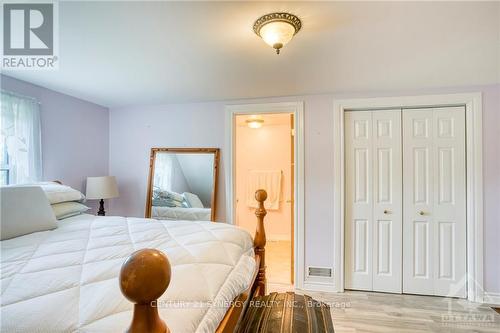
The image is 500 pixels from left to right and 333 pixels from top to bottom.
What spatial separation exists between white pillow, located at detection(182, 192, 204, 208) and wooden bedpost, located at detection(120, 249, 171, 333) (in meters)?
2.65

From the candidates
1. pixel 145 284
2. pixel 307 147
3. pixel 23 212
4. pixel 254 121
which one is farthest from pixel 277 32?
pixel 254 121

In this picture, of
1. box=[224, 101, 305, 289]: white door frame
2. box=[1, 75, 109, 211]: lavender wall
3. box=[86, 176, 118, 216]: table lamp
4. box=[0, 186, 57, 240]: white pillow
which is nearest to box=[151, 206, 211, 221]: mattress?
box=[224, 101, 305, 289]: white door frame

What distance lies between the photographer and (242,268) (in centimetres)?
132

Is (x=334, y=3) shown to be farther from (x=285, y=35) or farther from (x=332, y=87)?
(x=332, y=87)

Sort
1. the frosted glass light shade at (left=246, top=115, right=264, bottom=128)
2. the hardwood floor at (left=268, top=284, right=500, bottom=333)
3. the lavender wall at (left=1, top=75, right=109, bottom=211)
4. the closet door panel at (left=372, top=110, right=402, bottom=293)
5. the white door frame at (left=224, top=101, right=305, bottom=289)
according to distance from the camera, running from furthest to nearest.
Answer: the frosted glass light shade at (left=246, top=115, right=264, bottom=128) < the white door frame at (left=224, top=101, right=305, bottom=289) < the closet door panel at (left=372, top=110, right=402, bottom=293) < the lavender wall at (left=1, top=75, right=109, bottom=211) < the hardwood floor at (left=268, top=284, right=500, bottom=333)

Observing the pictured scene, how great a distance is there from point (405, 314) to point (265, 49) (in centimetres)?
274

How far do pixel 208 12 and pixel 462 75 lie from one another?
2390 millimetres

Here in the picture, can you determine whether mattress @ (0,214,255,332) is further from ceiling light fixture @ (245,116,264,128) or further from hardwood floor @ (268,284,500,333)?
ceiling light fixture @ (245,116,264,128)

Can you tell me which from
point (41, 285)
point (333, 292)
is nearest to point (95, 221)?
point (41, 285)

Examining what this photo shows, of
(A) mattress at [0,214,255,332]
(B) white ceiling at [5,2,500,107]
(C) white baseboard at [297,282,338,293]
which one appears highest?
(B) white ceiling at [5,2,500,107]

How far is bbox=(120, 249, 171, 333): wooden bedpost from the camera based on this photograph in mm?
507

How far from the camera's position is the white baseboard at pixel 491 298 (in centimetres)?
250

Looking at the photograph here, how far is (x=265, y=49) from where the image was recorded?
1.83 metres

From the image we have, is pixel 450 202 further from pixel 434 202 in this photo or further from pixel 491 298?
pixel 491 298
